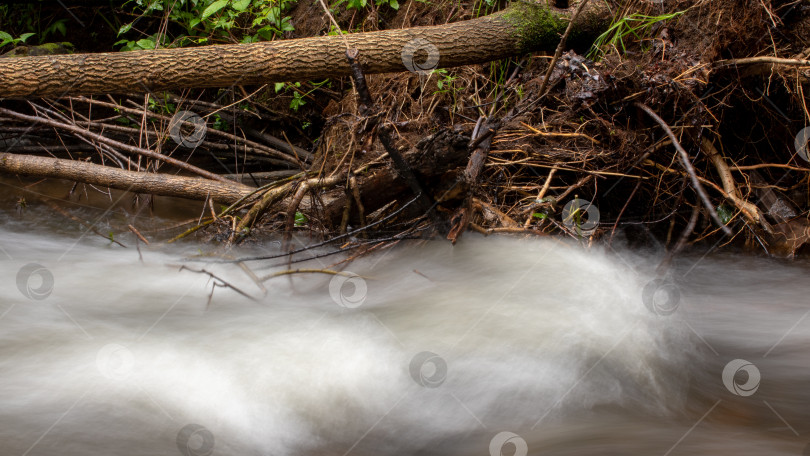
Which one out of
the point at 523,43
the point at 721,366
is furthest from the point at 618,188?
the point at 721,366

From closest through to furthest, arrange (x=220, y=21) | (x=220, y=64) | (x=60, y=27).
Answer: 1. (x=220, y=64)
2. (x=220, y=21)
3. (x=60, y=27)

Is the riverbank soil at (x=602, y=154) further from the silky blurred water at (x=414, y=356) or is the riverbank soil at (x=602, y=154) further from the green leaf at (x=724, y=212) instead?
the silky blurred water at (x=414, y=356)

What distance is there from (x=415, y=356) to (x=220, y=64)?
89.1 inches

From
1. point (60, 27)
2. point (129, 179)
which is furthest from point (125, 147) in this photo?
point (60, 27)

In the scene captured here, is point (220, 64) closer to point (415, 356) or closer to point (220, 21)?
point (220, 21)

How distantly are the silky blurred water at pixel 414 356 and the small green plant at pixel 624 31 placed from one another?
5.05 feet

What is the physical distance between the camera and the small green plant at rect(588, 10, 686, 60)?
383cm

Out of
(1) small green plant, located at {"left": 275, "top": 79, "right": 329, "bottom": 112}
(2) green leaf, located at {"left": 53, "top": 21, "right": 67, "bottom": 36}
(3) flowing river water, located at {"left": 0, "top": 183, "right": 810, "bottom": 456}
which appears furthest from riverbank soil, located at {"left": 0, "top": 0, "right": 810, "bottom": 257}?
(2) green leaf, located at {"left": 53, "top": 21, "right": 67, "bottom": 36}

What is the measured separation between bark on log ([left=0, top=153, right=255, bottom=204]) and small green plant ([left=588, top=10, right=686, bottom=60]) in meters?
2.47

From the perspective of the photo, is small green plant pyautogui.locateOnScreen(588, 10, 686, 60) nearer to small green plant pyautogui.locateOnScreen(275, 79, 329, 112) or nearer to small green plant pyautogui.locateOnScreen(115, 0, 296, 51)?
small green plant pyautogui.locateOnScreen(275, 79, 329, 112)

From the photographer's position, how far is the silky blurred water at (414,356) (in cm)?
194

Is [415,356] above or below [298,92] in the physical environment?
below

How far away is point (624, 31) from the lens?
399 cm

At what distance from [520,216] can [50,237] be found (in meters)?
2.84
